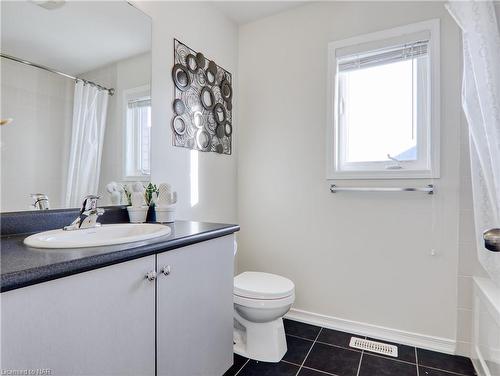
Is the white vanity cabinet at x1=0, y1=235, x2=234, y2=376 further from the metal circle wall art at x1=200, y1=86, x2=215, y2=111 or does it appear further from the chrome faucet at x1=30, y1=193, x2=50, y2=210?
the metal circle wall art at x1=200, y1=86, x2=215, y2=111

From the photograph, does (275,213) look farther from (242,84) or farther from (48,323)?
(48,323)

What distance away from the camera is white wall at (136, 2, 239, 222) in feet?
5.65

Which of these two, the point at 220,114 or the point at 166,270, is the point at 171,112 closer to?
the point at 220,114

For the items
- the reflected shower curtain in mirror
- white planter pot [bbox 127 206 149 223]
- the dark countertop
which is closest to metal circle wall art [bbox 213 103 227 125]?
the reflected shower curtain in mirror

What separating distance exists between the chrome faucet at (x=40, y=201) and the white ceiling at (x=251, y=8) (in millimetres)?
1846

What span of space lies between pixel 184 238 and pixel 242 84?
1.77 metres

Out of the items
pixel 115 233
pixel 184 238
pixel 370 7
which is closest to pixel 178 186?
pixel 115 233

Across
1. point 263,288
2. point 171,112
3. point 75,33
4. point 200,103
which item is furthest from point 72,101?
point 263,288

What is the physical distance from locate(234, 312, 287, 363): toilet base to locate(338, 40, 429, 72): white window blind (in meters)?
1.84

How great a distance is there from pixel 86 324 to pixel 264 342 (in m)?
1.18

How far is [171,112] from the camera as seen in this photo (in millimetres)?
1810

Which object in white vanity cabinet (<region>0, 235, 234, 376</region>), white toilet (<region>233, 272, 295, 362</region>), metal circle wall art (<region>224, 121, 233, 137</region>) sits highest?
metal circle wall art (<region>224, 121, 233, 137</region>)

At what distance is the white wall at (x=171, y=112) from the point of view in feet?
5.65

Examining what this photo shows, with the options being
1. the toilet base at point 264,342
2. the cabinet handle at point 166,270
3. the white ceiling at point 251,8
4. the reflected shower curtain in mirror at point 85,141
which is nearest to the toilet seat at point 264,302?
the toilet base at point 264,342
